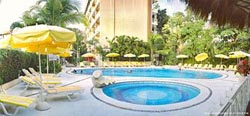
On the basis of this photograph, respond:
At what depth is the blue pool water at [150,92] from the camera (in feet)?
33.5

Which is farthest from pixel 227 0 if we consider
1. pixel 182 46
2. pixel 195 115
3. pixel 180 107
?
pixel 182 46

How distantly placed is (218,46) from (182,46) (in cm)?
521

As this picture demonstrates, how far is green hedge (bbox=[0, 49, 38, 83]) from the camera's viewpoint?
33.6ft

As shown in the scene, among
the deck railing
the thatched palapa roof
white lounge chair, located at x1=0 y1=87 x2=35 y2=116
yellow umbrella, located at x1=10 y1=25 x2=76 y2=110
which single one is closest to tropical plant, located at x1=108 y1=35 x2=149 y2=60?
yellow umbrella, located at x1=10 y1=25 x2=76 y2=110

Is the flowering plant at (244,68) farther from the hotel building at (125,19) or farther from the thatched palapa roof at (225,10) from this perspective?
the hotel building at (125,19)

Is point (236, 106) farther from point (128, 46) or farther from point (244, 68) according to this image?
point (128, 46)

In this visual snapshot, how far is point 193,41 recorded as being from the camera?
31.2m

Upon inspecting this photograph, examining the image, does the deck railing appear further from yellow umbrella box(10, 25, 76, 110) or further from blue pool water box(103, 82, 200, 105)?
yellow umbrella box(10, 25, 76, 110)

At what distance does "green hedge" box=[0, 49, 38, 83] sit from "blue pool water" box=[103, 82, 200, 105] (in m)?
4.34

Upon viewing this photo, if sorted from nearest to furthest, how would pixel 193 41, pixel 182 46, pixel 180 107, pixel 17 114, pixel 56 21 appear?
pixel 17 114
pixel 180 107
pixel 56 21
pixel 193 41
pixel 182 46

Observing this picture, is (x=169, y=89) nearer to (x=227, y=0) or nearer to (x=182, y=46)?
(x=227, y=0)

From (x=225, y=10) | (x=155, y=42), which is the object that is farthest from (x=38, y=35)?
(x=155, y=42)

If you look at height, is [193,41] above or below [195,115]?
above

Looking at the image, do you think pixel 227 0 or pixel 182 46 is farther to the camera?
pixel 182 46
